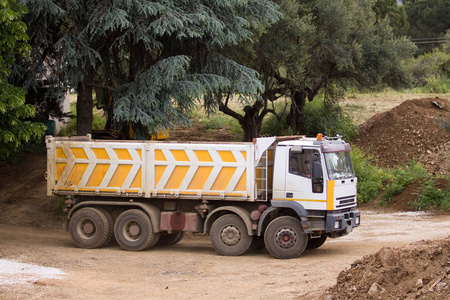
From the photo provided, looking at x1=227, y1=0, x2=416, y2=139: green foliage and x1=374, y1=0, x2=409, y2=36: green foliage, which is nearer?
x1=227, y1=0, x2=416, y2=139: green foliage

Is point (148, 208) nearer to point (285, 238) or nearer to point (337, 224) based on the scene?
point (285, 238)

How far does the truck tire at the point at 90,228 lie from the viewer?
15211mm

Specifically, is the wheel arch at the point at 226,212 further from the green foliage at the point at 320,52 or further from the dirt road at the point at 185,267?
the green foliage at the point at 320,52

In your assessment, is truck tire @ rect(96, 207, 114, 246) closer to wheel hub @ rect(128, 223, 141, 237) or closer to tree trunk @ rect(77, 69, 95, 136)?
wheel hub @ rect(128, 223, 141, 237)

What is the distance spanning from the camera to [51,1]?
1731cm

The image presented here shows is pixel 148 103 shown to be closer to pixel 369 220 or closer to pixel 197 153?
pixel 197 153

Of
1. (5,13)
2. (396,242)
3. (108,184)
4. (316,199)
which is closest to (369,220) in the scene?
(396,242)

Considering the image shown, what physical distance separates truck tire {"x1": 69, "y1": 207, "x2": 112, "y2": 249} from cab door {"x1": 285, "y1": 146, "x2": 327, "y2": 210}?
4.74 m

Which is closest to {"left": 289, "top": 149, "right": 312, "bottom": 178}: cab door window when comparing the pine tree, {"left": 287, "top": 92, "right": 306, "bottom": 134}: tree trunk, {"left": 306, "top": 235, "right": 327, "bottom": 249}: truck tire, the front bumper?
the front bumper

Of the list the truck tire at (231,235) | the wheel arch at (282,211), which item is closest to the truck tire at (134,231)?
the truck tire at (231,235)

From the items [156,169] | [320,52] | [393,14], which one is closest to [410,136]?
[320,52]

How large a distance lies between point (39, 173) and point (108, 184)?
33.4 feet

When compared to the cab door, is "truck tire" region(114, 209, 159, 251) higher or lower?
lower

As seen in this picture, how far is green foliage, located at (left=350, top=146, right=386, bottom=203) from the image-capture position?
73.3 feet
